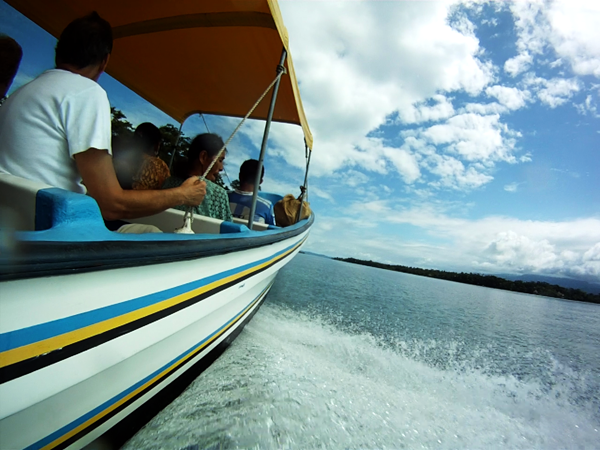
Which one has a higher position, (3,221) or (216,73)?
(216,73)

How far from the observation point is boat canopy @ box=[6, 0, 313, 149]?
7.39 ft

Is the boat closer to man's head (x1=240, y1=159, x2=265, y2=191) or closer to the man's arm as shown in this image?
the man's arm

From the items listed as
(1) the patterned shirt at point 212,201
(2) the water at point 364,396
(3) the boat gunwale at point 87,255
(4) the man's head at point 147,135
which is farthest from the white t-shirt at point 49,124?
(2) the water at point 364,396

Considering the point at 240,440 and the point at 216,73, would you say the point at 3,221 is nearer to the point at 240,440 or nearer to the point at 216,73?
the point at 240,440

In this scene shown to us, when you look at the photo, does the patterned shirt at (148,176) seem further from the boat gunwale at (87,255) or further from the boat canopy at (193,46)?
the boat canopy at (193,46)

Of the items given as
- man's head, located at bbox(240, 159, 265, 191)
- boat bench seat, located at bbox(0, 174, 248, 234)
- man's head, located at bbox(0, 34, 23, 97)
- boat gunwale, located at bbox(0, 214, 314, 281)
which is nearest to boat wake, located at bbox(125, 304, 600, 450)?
boat gunwale, located at bbox(0, 214, 314, 281)

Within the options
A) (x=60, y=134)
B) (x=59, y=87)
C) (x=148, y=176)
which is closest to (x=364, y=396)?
(x=148, y=176)

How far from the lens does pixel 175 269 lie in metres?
1.11

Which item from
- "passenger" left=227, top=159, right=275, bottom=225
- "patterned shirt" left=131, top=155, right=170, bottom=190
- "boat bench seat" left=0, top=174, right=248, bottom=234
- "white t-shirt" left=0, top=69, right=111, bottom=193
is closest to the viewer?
"boat bench seat" left=0, top=174, right=248, bottom=234

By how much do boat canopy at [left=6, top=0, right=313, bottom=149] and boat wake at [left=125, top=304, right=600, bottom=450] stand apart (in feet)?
7.90

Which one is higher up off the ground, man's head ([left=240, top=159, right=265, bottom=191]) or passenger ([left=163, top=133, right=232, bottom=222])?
man's head ([left=240, top=159, right=265, bottom=191])

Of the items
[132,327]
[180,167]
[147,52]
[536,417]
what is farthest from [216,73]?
[536,417]

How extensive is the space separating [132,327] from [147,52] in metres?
3.22

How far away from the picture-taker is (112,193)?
3.47 feet
